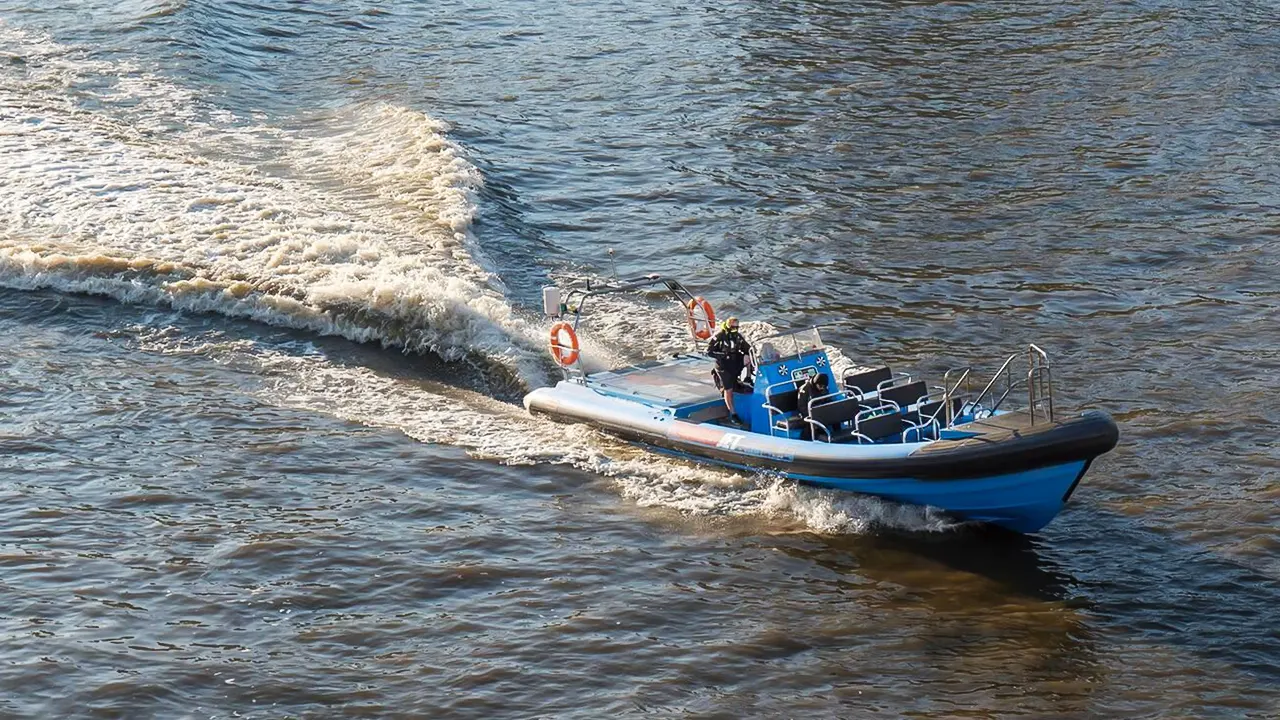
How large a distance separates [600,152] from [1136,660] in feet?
48.4

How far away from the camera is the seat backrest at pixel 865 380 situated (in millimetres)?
13711

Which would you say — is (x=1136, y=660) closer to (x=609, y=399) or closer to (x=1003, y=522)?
(x=1003, y=522)

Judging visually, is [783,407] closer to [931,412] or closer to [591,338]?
[931,412]

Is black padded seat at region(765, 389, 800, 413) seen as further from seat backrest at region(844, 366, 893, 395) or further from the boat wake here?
the boat wake

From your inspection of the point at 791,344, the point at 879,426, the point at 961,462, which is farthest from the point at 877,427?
the point at 791,344

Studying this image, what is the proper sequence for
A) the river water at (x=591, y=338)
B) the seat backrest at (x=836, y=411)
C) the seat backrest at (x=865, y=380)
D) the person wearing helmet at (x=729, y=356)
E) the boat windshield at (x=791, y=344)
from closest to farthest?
the river water at (x=591, y=338), the seat backrest at (x=836, y=411), the seat backrest at (x=865, y=380), the boat windshield at (x=791, y=344), the person wearing helmet at (x=729, y=356)

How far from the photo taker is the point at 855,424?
13242 mm

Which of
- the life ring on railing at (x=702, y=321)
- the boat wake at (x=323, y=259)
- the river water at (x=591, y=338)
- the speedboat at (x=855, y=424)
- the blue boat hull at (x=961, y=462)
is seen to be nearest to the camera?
the river water at (x=591, y=338)

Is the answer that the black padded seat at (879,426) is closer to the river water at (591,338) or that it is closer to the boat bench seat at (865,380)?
the boat bench seat at (865,380)

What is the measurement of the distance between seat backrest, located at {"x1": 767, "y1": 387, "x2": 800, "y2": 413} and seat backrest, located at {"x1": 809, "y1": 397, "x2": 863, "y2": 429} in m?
0.45

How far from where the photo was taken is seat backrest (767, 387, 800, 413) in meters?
13.8

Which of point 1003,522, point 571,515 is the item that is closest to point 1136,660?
point 1003,522

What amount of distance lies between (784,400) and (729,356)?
69cm

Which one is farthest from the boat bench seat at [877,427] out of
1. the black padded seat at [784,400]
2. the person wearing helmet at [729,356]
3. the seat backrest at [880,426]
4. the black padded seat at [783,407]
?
the person wearing helmet at [729,356]
